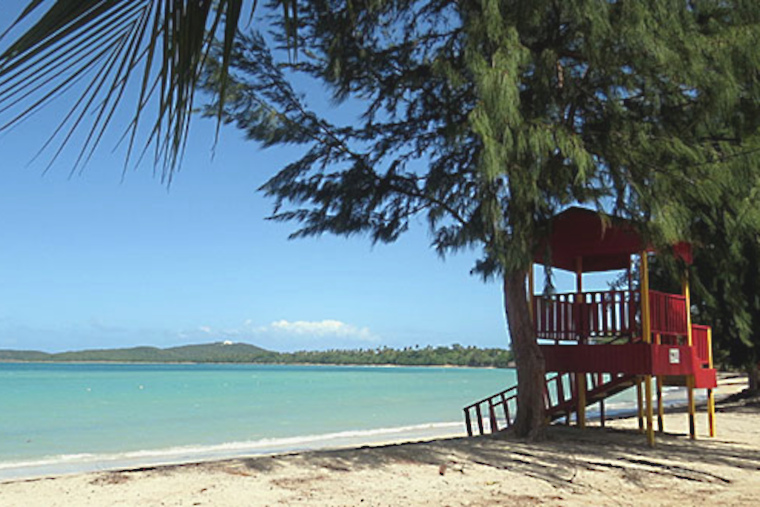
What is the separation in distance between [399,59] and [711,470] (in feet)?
20.4

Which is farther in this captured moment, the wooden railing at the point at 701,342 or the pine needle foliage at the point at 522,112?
the wooden railing at the point at 701,342

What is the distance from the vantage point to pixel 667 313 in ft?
36.2

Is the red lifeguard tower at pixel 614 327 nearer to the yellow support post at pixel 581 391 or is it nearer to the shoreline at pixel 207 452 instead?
the yellow support post at pixel 581 391

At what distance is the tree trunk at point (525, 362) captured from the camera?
1073 centimetres

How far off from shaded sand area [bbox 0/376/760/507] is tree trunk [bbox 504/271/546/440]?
0.55m

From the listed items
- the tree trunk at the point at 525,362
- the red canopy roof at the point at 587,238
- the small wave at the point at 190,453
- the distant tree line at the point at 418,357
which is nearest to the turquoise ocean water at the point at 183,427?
the small wave at the point at 190,453

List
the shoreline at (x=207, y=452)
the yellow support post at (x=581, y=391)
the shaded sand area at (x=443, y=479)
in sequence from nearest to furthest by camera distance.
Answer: the shaded sand area at (x=443, y=479) → the yellow support post at (x=581, y=391) → the shoreline at (x=207, y=452)

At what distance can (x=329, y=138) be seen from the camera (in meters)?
10.1

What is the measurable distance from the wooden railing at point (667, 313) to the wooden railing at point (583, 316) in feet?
0.82

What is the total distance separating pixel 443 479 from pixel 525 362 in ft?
11.1

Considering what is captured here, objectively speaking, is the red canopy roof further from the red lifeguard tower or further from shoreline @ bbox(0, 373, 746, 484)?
shoreline @ bbox(0, 373, 746, 484)

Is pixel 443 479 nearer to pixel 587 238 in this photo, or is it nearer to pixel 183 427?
pixel 587 238

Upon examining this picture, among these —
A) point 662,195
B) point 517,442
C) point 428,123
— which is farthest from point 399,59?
point 517,442

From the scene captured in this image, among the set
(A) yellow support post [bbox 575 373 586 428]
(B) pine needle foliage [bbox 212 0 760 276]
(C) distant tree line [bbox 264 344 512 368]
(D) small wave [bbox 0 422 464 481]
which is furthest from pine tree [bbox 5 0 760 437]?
(C) distant tree line [bbox 264 344 512 368]
